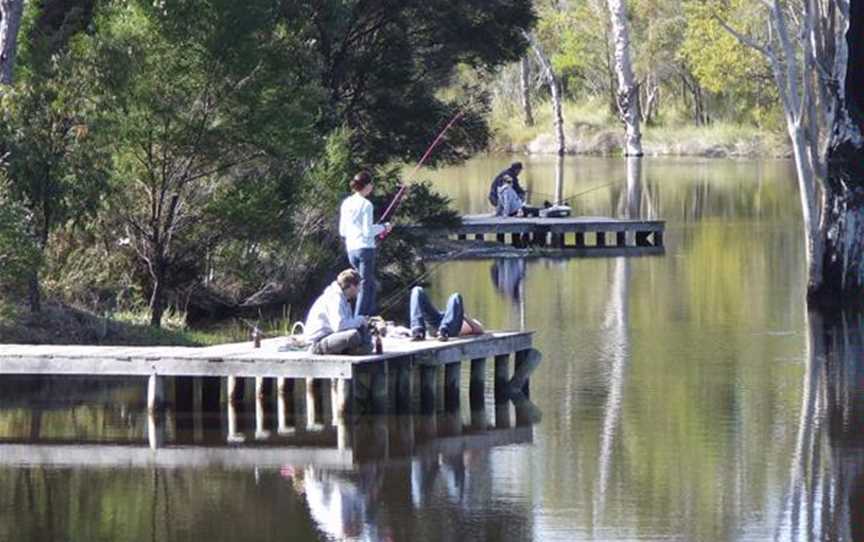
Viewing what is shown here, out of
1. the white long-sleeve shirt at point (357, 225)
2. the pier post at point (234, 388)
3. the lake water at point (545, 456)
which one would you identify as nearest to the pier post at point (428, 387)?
the lake water at point (545, 456)

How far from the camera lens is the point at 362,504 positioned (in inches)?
712

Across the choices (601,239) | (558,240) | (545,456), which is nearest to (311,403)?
(545,456)

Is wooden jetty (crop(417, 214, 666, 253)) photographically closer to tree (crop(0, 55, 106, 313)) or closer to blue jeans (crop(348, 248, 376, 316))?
tree (crop(0, 55, 106, 313))

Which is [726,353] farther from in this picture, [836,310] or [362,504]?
[362,504]

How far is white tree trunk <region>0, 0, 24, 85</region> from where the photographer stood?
1088 inches

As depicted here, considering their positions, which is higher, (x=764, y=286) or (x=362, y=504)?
(x=764, y=286)

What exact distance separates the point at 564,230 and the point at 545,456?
24.8 m

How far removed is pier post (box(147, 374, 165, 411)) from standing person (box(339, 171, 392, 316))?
106 inches

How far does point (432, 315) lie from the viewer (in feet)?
75.8

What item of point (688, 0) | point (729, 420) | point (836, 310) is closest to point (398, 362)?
point (729, 420)

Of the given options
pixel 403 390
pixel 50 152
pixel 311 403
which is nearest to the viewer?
pixel 403 390

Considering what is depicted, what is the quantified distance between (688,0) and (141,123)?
5485 cm

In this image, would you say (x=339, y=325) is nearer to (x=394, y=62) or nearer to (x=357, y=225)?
(x=357, y=225)

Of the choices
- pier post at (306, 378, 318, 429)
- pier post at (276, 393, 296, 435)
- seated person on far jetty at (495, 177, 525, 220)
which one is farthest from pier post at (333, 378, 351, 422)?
seated person on far jetty at (495, 177, 525, 220)
